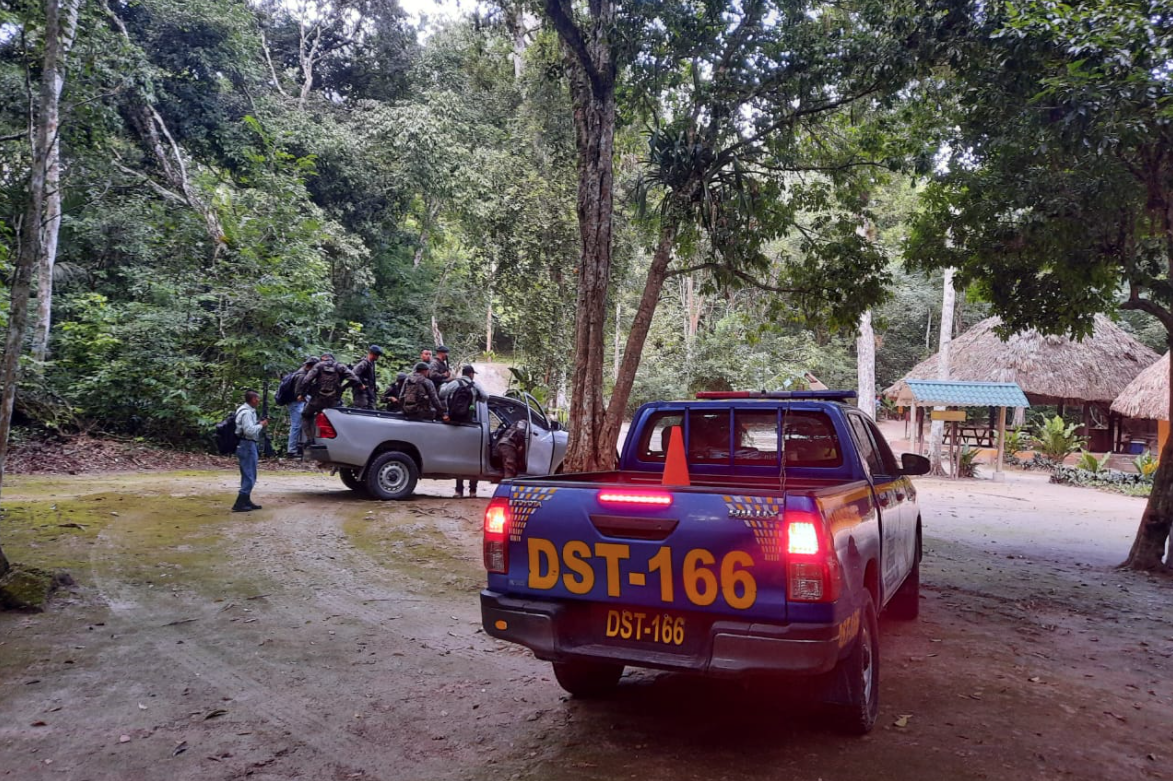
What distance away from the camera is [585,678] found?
4.50m

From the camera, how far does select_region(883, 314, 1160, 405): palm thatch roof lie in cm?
2517

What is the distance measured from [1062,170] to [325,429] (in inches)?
374

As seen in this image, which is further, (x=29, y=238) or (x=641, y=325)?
(x=641, y=325)

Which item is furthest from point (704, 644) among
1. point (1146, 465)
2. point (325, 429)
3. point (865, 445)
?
point (1146, 465)

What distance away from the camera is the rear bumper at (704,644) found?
3.33 metres

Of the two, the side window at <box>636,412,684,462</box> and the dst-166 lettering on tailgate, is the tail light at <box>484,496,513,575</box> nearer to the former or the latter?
the dst-166 lettering on tailgate

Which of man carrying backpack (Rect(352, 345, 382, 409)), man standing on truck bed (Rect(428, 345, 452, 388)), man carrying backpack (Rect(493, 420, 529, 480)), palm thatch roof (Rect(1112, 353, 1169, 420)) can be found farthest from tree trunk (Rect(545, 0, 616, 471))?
palm thatch roof (Rect(1112, 353, 1169, 420))

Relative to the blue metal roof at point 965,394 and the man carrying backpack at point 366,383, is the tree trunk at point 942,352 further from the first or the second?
the man carrying backpack at point 366,383

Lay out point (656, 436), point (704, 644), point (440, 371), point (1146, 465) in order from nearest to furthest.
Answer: point (704, 644)
point (656, 436)
point (440, 371)
point (1146, 465)

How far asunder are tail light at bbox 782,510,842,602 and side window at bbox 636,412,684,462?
6.76ft

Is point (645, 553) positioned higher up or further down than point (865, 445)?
further down

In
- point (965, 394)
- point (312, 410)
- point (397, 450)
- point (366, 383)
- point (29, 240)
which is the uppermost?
point (29, 240)

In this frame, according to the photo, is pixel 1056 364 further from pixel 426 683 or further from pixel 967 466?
pixel 426 683

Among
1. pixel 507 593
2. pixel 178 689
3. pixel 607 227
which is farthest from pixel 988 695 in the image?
pixel 607 227
